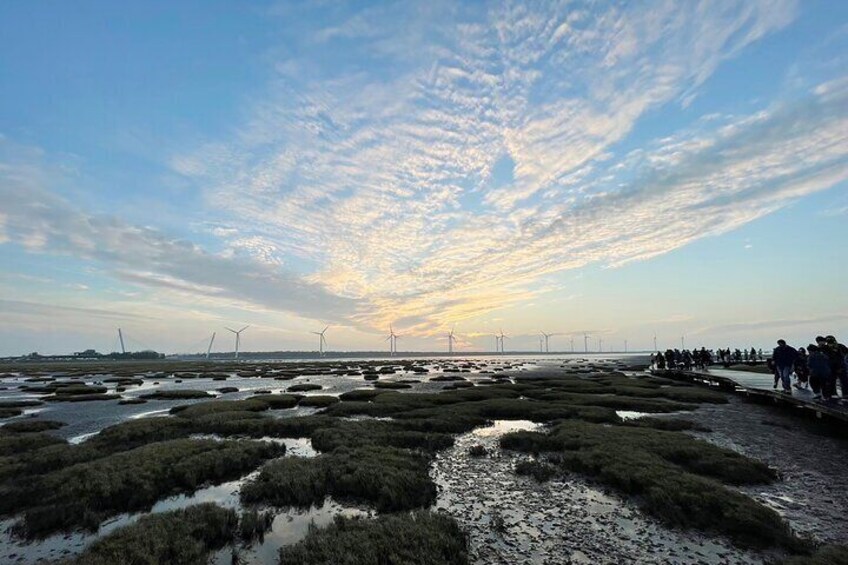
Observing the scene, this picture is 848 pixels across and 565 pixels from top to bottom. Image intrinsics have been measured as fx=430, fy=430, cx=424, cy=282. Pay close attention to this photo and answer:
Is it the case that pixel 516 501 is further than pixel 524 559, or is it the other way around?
pixel 516 501

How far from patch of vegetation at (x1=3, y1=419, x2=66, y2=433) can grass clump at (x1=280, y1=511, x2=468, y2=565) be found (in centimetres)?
2996

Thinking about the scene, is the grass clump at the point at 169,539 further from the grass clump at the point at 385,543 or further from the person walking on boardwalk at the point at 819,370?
the person walking on boardwalk at the point at 819,370

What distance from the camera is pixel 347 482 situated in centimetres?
1727

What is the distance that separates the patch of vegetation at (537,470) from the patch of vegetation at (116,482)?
41.9ft

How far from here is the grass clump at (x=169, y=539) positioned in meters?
11.4

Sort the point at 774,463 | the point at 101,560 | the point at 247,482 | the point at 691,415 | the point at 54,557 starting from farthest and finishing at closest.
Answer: the point at 691,415 → the point at 774,463 → the point at 247,482 → the point at 54,557 → the point at 101,560

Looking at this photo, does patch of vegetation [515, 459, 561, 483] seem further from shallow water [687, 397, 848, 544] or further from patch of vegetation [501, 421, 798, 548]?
shallow water [687, 397, 848, 544]

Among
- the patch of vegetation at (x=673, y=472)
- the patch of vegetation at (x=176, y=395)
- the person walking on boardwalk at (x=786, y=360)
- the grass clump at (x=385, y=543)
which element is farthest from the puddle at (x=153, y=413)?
the person walking on boardwalk at (x=786, y=360)

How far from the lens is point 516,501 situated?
615 inches

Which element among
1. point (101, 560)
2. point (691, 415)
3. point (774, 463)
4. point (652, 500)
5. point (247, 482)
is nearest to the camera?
point (101, 560)

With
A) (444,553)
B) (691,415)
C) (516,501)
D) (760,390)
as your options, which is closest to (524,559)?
(444,553)

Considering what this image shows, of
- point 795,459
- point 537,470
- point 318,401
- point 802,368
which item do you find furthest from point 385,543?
point 802,368

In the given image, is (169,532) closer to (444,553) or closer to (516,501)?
(444,553)

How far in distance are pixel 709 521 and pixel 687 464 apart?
6.55 metres
